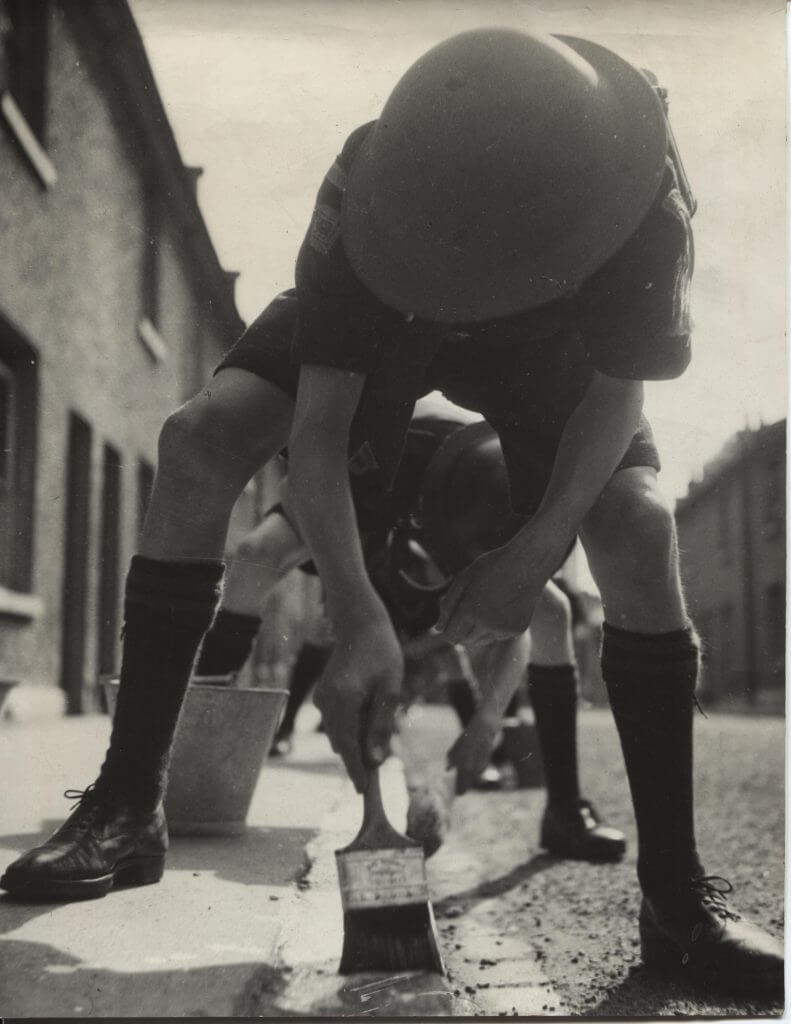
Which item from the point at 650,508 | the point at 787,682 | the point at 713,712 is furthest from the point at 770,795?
the point at 713,712

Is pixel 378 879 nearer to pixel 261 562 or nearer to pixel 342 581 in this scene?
pixel 342 581

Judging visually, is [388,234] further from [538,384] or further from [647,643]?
[647,643]

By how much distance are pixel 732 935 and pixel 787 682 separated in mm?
488

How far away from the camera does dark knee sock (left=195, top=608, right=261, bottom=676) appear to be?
2723 millimetres

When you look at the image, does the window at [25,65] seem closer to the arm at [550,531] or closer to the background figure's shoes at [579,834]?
the arm at [550,531]

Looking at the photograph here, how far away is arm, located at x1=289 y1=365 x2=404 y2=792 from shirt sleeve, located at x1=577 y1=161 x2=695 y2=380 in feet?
1.37

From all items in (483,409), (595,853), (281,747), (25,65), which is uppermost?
(25,65)

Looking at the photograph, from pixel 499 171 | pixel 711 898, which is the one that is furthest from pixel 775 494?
pixel 499 171

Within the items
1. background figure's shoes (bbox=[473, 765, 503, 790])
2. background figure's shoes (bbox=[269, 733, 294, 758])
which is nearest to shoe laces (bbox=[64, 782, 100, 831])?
background figure's shoes (bbox=[269, 733, 294, 758])

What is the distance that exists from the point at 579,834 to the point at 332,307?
197cm

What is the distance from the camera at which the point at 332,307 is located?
5.36ft

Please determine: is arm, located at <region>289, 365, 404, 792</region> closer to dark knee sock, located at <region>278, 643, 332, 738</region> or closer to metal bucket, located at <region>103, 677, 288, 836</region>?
metal bucket, located at <region>103, 677, 288, 836</region>

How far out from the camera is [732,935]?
1.74 meters

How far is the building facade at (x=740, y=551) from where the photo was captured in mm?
2031
